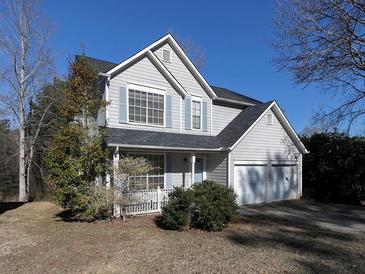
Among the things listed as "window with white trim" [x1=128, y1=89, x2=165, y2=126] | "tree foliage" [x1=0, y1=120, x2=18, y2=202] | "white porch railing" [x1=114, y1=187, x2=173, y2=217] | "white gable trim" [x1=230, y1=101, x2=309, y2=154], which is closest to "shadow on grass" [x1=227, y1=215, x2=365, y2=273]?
"white porch railing" [x1=114, y1=187, x2=173, y2=217]

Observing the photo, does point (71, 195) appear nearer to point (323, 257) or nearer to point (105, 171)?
point (105, 171)

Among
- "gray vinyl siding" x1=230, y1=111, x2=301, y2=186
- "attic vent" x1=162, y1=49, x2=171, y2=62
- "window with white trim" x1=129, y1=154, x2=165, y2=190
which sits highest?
"attic vent" x1=162, y1=49, x2=171, y2=62

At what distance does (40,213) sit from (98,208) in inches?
172

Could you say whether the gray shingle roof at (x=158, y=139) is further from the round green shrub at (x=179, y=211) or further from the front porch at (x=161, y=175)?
the round green shrub at (x=179, y=211)

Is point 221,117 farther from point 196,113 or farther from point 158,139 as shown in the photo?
point 158,139

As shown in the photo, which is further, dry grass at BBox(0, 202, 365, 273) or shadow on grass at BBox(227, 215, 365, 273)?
shadow on grass at BBox(227, 215, 365, 273)

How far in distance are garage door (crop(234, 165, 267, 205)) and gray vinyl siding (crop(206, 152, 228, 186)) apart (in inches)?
26.3

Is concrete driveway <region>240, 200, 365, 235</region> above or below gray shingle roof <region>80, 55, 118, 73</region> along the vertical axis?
below

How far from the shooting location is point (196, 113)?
62.0 ft

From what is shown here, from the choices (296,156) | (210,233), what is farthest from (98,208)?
(296,156)

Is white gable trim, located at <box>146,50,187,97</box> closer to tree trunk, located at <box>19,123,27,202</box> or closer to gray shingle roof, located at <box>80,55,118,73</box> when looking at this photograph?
gray shingle roof, located at <box>80,55,118,73</box>

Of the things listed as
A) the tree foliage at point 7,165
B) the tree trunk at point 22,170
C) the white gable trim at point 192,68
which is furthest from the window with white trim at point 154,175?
the tree foliage at point 7,165

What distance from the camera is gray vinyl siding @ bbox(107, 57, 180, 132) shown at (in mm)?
15516

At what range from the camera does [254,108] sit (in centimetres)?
Answer: 2066
